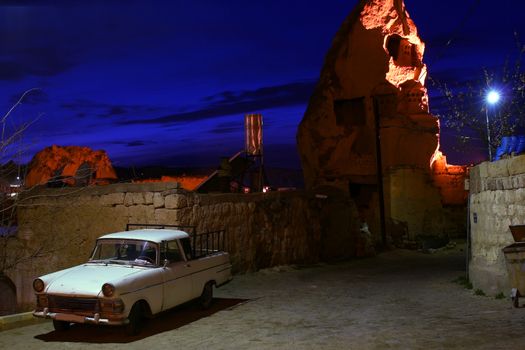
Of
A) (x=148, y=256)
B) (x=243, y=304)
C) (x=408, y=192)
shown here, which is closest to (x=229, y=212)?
(x=243, y=304)

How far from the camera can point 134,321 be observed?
750 cm

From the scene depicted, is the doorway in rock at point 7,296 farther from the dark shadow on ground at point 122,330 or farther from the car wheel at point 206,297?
the car wheel at point 206,297

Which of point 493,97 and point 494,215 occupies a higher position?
point 493,97

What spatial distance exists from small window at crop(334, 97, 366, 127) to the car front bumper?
29.4 metres

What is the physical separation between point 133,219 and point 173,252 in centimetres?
367

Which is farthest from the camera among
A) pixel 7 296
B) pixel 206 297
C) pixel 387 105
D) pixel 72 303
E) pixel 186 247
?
pixel 387 105

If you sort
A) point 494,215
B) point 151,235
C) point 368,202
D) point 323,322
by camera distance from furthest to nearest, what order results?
1. point 368,202
2. point 494,215
3. point 151,235
4. point 323,322

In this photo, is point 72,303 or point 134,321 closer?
point 72,303

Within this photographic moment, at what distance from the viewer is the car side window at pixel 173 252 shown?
8.66m

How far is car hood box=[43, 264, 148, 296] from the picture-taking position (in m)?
7.12

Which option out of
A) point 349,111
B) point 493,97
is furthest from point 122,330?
point 349,111

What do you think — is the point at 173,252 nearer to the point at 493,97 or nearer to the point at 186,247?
the point at 186,247

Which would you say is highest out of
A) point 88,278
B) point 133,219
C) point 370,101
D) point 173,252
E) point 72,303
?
point 370,101

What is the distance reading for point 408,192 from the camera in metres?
31.3
